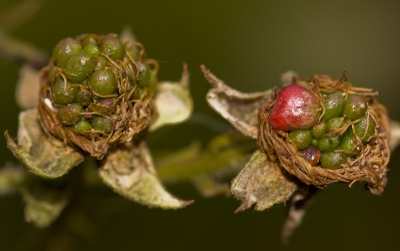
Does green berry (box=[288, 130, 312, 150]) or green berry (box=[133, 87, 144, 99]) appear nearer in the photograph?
green berry (box=[288, 130, 312, 150])

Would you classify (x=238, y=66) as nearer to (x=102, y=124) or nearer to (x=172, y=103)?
(x=172, y=103)

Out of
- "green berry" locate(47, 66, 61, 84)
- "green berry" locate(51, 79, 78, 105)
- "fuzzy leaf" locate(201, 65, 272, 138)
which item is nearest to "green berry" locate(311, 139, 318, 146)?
"fuzzy leaf" locate(201, 65, 272, 138)

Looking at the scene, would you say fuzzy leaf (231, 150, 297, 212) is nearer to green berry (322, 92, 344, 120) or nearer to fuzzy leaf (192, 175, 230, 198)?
green berry (322, 92, 344, 120)

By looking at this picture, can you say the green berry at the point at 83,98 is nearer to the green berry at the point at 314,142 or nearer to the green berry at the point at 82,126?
the green berry at the point at 82,126

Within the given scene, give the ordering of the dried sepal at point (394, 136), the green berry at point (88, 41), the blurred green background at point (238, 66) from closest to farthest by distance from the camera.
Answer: the green berry at point (88, 41)
the dried sepal at point (394, 136)
the blurred green background at point (238, 66)

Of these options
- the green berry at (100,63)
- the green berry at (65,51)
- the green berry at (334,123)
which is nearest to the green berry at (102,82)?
the green berry at (100,63)

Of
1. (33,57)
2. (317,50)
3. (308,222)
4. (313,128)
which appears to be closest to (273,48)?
(317,50)
